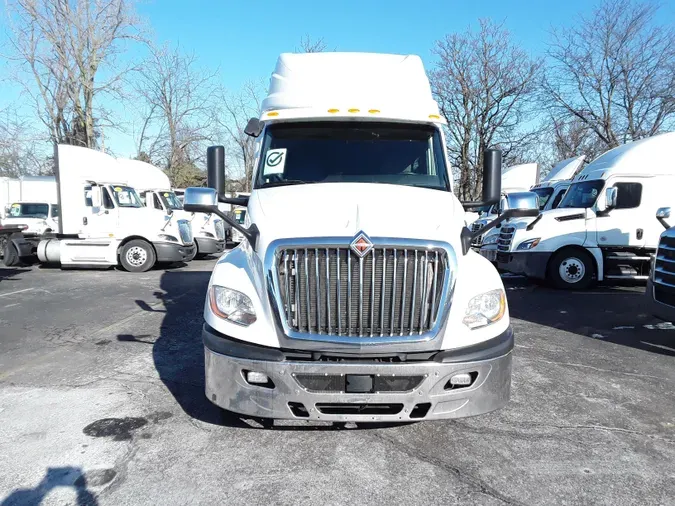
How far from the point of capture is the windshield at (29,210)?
19.4 meters

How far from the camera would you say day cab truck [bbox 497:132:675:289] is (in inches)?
399

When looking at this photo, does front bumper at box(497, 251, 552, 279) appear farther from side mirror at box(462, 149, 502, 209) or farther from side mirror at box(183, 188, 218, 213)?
side mirror at box(183, 188, 218, 213)

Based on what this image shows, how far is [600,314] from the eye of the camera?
807 centimetres

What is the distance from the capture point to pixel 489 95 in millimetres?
29438

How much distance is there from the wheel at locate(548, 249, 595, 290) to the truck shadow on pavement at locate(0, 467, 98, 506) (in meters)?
9.64

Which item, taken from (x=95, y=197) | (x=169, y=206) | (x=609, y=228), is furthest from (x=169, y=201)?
(x=609, y=228)

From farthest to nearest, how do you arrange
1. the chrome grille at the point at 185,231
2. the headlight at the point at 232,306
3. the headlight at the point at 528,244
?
the chrome grille at the point at 185,231 → the headlight at the point at 528,244 → the headlight at the point at 232,306

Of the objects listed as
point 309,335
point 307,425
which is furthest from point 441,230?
point 307,425

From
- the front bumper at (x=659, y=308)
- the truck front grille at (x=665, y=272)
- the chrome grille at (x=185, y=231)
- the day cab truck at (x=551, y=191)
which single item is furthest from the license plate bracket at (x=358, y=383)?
the chrome grille at (x=185, y=231)

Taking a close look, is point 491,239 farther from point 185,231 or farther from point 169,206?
point 169,206

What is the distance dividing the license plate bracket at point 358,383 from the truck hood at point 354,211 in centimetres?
90

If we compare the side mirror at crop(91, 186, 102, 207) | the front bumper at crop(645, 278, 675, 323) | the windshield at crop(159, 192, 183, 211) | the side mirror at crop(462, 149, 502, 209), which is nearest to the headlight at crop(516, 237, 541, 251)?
the front bumper at crop(645, 278, 675, 323)

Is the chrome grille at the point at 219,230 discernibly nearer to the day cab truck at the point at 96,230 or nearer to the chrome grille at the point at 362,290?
the day cab truck at the point at 96,230

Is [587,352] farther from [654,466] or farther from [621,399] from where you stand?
[654,466]
